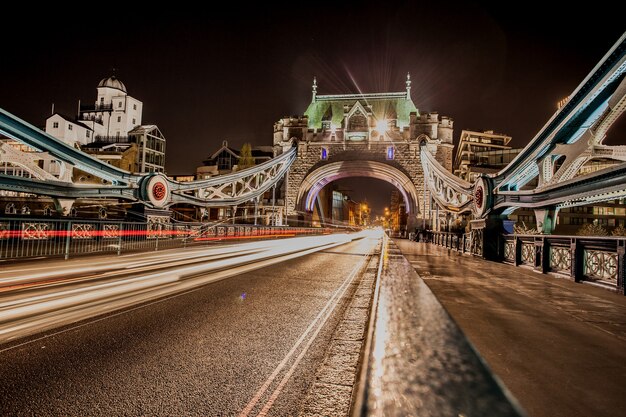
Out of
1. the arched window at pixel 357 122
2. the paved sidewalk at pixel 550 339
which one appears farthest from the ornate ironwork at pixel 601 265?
the arched window at pixel 357 122

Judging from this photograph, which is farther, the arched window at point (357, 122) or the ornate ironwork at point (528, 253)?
the arched window at point (357, 122)

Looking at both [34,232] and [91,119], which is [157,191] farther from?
[91,119]

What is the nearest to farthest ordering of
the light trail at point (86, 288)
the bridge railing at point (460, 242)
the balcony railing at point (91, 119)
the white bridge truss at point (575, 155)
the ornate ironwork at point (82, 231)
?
1. the light trail at point (86, 288)
2. the white bridge truss at point (575, 155)
3. the ornate ironwork at point (82, 231)
4. the bridge railing at point (460, 242)
5. the balcony railing at point (91, 119)

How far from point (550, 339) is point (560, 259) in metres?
6.31

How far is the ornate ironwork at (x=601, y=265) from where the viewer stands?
22.7 feet

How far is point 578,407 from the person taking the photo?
2395 mm

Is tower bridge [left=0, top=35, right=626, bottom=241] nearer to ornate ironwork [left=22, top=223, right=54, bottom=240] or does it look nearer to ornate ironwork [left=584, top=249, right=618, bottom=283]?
ornate ironwork [left=584, top=249, right=618, bottom=283]

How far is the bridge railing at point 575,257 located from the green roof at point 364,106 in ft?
129

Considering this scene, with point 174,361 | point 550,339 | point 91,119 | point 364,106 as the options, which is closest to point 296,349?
point 174,361

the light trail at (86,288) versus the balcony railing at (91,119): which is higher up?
the balcony railing at (91,119)

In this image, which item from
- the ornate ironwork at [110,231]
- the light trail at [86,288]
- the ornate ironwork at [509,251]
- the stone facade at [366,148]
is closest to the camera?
the light trail at [86,288]

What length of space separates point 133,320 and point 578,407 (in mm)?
4598

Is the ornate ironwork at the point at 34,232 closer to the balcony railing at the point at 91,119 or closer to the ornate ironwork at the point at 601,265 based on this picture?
the ornate ironwork at the point at 601,265

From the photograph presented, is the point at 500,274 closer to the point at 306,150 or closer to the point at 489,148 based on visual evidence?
the point at 306,150
